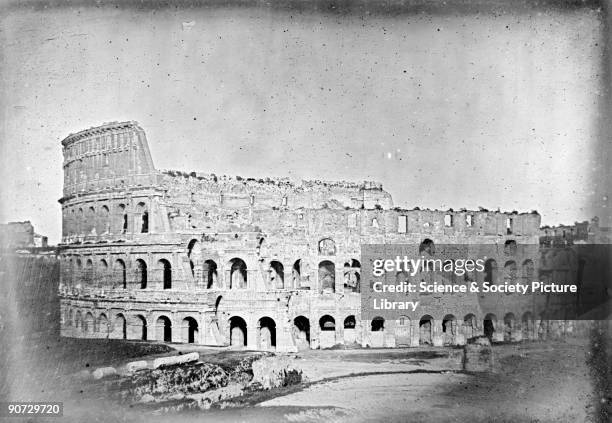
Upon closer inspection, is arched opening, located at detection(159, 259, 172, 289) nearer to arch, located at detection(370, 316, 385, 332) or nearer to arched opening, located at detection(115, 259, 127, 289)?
arched opening, located at detection(115, 259, 127, 289)

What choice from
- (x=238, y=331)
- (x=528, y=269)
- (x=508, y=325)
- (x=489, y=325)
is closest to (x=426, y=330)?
(x=489, y=325)

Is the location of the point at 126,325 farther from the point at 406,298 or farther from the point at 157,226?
the point at 406,298

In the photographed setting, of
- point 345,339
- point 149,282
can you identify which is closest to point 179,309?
point 149,282

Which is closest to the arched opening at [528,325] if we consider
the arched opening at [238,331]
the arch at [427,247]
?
the arch at [427,247]

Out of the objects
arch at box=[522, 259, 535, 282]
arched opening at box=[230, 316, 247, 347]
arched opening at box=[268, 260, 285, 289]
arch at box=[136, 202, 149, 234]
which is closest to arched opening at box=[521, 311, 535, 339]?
arch at box=[522, 259, 535, 282]

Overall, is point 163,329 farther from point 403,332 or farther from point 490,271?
point 490,271

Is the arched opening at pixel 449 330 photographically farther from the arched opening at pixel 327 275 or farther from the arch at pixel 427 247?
the arched opening at pixel 327 275
